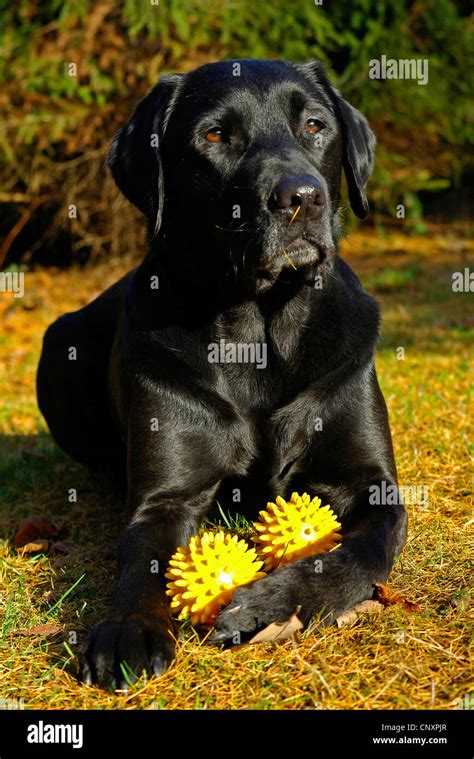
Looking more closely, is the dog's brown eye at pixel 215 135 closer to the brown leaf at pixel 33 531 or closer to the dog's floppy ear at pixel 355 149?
the dog's floppy ear at pixel 355 149

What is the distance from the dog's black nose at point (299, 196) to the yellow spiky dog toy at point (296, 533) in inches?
36.3

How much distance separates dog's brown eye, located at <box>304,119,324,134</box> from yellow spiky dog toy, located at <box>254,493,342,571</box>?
136 centimetres

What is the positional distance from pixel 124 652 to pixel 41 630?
467mm

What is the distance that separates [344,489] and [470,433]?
4.65 ft

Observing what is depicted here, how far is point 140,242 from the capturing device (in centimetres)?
Result: 930

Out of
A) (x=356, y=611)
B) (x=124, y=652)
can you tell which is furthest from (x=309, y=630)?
(x=124, y=652)

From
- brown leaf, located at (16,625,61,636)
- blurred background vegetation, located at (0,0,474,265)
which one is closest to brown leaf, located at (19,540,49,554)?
brown leaf, located at (16,625,61,636)

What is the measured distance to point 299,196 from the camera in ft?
9.43

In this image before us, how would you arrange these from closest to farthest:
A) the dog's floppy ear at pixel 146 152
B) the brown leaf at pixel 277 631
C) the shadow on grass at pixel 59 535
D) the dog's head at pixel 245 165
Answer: the brown leaf at pixel 277 631
the shadow on grass at pixel 59 535
the dog's head at pixel 245 165
the dog's floppy ear at pixel 146 152

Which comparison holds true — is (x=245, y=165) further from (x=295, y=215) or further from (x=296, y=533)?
(x=296, y=533)

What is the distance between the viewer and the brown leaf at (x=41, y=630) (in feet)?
8.84
